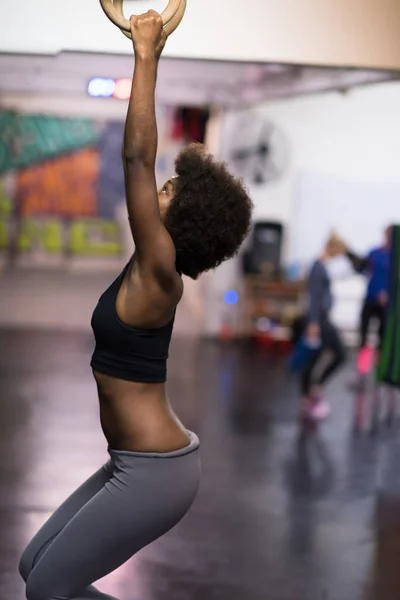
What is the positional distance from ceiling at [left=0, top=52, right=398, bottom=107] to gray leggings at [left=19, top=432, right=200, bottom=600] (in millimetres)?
2582

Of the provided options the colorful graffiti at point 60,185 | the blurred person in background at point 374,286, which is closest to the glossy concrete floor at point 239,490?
the blurred person in background at point 374,286

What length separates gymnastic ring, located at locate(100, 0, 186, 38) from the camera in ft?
7.11

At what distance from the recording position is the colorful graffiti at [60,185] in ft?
40.3

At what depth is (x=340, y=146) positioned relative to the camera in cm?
1132

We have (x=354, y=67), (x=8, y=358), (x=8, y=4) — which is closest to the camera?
(x=8, y=4)

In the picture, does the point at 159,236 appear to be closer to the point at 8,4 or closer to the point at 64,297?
the point at 8,4

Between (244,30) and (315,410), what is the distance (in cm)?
355

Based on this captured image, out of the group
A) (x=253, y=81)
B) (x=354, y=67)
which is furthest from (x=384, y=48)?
(x=253, y=81)

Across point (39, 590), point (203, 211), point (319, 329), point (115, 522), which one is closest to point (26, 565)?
point (39, 590)

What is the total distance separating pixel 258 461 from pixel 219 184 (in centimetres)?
343

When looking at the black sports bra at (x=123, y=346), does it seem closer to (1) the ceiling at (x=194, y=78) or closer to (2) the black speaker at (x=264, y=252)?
(1) the ceiling at (x=194, y=78)

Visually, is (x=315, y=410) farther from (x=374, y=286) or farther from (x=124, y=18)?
(x=124, y=18)

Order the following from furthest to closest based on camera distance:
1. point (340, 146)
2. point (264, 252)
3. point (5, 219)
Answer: point (5, 219), point (340, 146), point (264, 252)

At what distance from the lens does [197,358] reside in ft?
30.5
